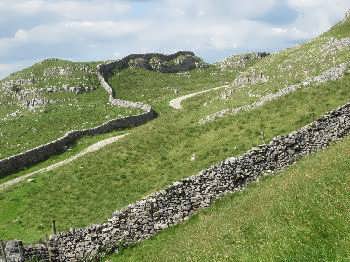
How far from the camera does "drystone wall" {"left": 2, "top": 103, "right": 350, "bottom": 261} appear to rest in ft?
97.6

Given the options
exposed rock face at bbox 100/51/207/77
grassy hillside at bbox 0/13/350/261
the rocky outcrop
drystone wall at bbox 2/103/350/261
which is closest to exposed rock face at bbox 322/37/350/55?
grassy hillside at bbox 0/13/350/261

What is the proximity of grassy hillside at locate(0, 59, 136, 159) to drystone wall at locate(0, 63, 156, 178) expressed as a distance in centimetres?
428

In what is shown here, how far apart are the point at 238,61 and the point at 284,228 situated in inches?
4549

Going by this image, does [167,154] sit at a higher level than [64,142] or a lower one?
lower

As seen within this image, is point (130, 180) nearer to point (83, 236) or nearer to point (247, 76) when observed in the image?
point (83, 236)

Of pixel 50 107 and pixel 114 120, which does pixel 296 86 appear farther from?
pixel 50 107

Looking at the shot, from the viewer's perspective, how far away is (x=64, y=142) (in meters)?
62.0

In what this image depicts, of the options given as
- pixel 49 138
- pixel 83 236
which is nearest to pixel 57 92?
pixel 49 138

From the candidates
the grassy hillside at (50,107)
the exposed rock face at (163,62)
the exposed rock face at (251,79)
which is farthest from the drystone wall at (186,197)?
the exposed rock face at (163,62)

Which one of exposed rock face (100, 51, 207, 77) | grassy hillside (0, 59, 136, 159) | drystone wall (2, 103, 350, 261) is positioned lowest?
drystone wall (2, 103, 350, 261)

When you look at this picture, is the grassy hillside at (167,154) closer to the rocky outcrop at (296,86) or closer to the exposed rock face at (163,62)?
the rocky outcrop at (296,86)

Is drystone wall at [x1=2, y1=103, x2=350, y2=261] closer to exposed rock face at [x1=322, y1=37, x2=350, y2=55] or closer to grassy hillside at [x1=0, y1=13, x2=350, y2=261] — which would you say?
grassy hillside at [x1=0, y1=13, x2=350, y2=261]

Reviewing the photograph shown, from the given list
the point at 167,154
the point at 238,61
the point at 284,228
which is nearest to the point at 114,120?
the point at 167,154

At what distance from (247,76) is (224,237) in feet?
140
